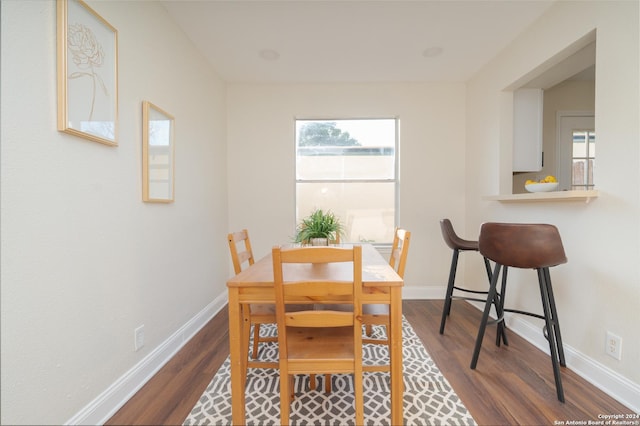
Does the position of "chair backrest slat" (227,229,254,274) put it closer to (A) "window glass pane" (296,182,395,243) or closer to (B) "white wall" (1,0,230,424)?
(B) "white wall" (1,0,230,424)

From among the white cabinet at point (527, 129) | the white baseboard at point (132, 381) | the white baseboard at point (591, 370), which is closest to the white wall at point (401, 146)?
the white cabinet at point (527, 129)

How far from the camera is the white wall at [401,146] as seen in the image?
10.7 feet

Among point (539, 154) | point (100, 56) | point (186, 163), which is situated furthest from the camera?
point (539, 154)

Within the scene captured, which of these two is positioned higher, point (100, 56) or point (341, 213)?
point (100, 56)

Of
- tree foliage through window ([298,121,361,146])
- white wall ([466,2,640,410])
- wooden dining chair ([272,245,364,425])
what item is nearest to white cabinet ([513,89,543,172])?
white wall ([466,2,640,410])

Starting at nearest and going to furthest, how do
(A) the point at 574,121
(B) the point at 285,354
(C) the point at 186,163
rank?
(B) the point at 285,354 → (C) the point at 186,163 → (A) the point at 574,121

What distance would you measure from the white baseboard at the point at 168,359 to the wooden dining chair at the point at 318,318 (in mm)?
954

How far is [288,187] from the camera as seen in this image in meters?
3.31

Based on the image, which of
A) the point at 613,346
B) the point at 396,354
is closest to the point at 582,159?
the point at 613,346

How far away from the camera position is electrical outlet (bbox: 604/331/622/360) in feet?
5.11

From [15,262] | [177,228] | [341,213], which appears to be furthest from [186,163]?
[341,213]

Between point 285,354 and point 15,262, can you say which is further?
point 285,354

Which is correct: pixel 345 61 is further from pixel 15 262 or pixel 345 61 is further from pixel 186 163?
pixel 15 262

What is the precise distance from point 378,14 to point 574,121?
2.80 m
